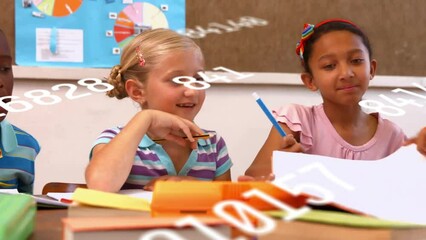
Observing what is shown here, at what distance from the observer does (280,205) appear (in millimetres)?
265

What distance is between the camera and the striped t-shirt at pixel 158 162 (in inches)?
29.5

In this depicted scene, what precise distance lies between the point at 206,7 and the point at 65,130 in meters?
0.42

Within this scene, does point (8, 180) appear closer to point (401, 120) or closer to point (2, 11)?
point (2, 11)

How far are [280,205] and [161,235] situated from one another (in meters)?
0.07

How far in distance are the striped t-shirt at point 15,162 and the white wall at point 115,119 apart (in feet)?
0.69

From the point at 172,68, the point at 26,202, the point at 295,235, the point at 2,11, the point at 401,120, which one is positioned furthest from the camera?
the point at 401,120

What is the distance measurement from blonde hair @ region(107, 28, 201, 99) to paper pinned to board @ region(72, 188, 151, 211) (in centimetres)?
43

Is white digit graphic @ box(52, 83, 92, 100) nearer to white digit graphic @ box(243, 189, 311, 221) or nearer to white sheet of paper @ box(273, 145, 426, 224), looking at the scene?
white sheet of paper @ box(273, 145, 426, 224)

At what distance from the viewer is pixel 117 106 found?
44.1 inches

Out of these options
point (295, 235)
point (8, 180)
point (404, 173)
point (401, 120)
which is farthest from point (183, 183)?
point (401, 120)

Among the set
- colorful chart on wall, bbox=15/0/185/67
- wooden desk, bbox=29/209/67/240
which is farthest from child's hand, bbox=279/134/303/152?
colorful chart on wall, bbox=15/0/185/67

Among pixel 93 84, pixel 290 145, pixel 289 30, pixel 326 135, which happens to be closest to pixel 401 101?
pixel 289 30

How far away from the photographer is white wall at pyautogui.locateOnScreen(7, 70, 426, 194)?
1.09 meters
